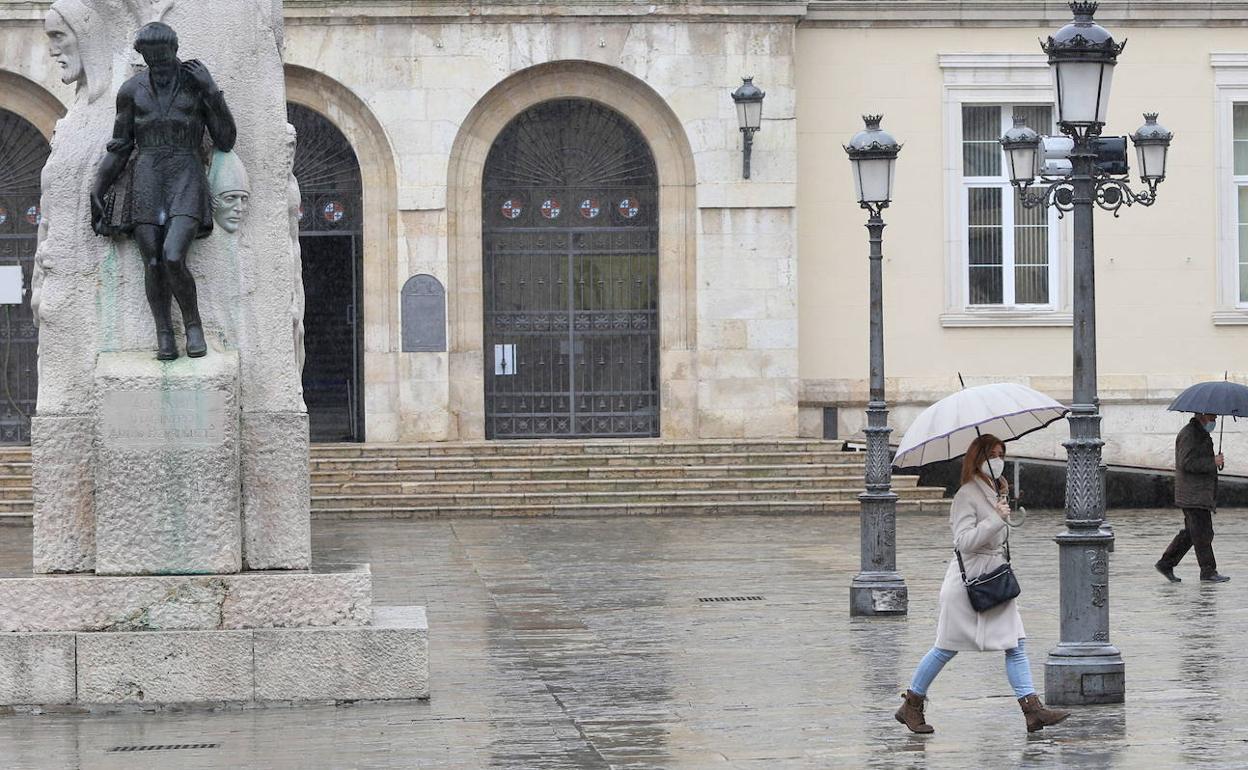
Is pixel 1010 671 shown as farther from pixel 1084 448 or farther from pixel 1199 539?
pixel 1199 539

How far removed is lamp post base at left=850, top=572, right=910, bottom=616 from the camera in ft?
53.6

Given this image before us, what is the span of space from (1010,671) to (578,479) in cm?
1636

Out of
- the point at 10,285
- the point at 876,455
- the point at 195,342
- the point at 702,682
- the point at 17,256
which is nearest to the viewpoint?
the point at 195,342

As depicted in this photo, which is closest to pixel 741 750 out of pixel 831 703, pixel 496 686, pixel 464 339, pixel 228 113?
pixel 831 703

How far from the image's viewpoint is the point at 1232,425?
99.0 feet

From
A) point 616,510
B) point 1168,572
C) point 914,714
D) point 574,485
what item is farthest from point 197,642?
point 574,485

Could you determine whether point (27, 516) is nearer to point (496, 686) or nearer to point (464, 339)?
point (464, 339)

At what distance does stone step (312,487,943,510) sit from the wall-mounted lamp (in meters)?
4.78

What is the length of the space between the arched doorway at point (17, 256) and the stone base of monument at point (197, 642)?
18.5m

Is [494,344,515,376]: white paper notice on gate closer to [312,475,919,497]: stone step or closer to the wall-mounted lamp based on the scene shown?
[312,475,919,497]: stone step

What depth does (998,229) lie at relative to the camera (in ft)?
99.9

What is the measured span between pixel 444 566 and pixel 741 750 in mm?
10095

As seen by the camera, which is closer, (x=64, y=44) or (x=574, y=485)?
(x=64, y=44)

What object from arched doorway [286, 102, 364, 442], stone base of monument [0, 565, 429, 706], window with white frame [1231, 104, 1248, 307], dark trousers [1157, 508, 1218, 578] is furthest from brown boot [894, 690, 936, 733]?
window with white frame [1231, 104, 1248, 307]
